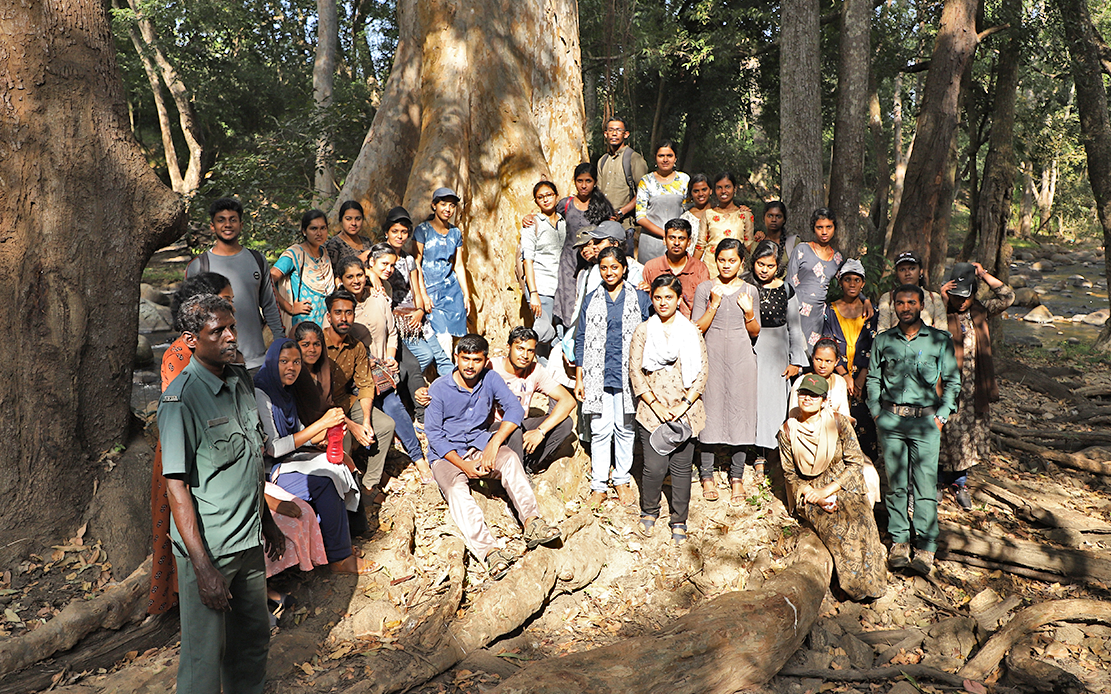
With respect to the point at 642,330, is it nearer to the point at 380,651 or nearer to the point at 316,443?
the point at 316,443

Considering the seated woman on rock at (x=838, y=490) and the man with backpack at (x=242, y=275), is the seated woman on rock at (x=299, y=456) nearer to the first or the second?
the man with backpack at (x=242, y=275)

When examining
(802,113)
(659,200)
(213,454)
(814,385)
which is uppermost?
(802,113)

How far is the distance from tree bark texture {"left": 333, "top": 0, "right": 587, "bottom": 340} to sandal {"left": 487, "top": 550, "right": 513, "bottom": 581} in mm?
2541

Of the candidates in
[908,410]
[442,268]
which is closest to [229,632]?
[442,268]

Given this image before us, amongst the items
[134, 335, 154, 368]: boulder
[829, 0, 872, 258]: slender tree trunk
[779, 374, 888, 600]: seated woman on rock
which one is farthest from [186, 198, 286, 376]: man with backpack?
[134, 335, 154, 368]: boulder

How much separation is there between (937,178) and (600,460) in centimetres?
590

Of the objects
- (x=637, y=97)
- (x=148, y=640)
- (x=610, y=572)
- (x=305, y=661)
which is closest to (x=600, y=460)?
(x=610, y=572)

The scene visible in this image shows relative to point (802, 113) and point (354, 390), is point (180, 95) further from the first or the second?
point (354, 390)

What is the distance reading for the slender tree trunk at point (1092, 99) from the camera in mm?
10188

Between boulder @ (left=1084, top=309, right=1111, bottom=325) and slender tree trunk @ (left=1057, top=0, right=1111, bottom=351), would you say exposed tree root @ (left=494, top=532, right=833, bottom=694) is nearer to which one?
slender tree trunk @ (left=1057, top=0, right=1111, bottom=351)

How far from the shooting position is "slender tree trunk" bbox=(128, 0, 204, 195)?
63.6 feet

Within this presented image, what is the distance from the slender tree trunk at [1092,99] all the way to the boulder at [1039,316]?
282 inches

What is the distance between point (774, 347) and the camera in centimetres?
578

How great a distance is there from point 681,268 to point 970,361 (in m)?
2.45
